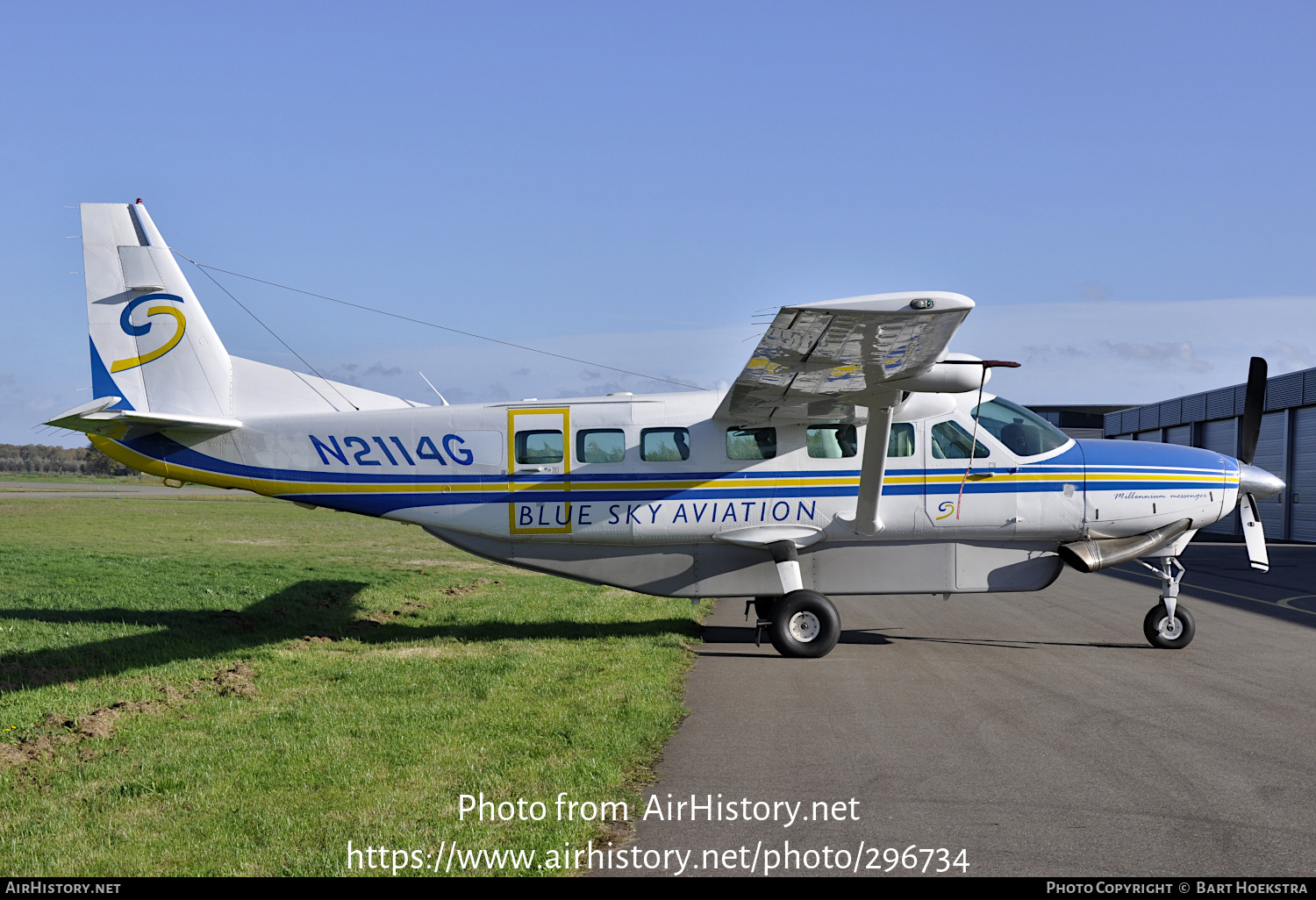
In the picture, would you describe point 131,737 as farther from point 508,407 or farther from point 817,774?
point 508,407

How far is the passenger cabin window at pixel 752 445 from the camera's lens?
459 inches

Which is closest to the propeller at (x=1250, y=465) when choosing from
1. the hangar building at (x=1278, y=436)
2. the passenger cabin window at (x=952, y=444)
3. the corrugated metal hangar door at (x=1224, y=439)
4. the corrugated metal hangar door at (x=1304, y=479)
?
the passenger cabin window at (x=952, y=444)

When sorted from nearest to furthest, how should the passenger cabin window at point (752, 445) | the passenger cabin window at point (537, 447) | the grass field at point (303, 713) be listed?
the grass field at point (303, 713), the passenger cabin window at point (752, 445), the passenger cabin window at point (537, 447)

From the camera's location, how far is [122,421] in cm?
1148

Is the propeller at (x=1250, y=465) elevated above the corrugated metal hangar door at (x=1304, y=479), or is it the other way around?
the propeller at (x=1250, y=465)

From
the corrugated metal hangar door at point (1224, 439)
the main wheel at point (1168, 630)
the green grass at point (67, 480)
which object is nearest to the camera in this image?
the main wheel at point (1168, 630)

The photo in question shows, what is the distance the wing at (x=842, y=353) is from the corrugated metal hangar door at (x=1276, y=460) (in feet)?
108

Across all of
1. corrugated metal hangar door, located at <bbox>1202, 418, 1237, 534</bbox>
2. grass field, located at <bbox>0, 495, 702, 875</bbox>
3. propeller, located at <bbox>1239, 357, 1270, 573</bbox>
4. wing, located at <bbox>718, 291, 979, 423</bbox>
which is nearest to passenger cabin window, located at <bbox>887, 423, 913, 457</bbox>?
wing, located at <bbox>718, 291, 979, 423</bbox>

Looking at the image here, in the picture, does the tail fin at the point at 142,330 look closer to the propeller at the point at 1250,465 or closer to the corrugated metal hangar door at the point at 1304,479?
the propeller at the point at 1250,465

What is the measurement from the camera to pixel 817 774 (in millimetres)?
6211

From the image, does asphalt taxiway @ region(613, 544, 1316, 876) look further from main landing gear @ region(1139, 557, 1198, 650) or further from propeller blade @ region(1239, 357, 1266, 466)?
propeller blade @ region(1239, 357, 1266, 466)

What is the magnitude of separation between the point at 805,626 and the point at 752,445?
2.25m

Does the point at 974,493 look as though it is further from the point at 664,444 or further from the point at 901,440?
the point at 664,444

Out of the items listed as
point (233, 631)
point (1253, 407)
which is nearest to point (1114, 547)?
point (1253, 407)
